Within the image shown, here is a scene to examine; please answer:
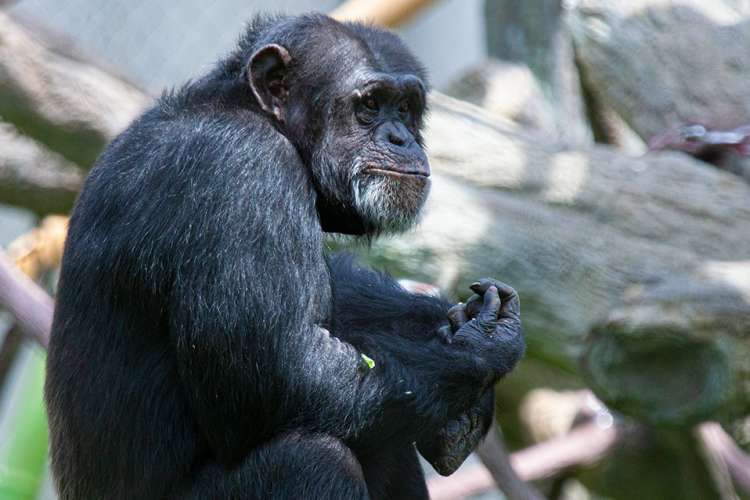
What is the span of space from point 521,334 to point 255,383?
0.89m

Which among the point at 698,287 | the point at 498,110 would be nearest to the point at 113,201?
the point at 698,287

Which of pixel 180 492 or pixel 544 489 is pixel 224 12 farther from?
pixel 180 492

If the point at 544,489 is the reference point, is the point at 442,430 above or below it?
above

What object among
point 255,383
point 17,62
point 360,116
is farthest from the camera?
point 17,62

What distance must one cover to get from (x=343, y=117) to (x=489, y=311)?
0.71 metres

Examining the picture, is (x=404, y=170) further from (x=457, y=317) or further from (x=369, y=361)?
(x=369, y=361)

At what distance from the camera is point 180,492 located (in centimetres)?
344

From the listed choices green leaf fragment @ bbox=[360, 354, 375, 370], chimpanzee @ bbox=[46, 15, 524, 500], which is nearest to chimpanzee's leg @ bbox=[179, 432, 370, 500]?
chimpanzee @ bbox=[46, 15, 524, 500]

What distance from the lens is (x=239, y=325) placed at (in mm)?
3314

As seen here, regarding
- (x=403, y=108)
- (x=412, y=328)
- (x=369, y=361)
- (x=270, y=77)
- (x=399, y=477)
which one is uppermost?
(x=270, y=77)

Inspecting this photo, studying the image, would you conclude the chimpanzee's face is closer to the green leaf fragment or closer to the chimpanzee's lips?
the chimpanzee's lips

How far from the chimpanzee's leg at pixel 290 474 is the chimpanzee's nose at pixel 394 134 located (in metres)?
0.93

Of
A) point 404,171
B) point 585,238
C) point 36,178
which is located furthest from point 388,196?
point 36,178

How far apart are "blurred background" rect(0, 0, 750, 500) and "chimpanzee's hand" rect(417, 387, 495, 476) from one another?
60 centimetres
